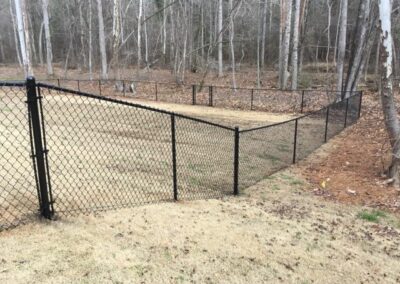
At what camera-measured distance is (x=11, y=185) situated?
4676 mm

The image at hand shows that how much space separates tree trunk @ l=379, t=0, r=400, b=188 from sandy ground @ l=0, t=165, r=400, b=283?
1655 mm

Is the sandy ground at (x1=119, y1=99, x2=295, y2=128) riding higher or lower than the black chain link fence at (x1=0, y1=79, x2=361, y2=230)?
lower

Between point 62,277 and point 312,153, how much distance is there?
22.9 feet

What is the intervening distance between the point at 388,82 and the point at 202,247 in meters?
4.71

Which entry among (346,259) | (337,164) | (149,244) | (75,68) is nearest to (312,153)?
(337,164)

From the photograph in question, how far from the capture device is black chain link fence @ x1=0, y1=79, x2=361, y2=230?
3783mm

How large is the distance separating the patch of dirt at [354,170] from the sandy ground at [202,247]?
79 cm

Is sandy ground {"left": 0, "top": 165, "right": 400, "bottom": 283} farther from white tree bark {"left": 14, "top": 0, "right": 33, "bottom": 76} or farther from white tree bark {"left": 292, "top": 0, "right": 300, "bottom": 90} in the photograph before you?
white tree bark {"left": 14, "top": 0, "right": 33, "bottom": 76}

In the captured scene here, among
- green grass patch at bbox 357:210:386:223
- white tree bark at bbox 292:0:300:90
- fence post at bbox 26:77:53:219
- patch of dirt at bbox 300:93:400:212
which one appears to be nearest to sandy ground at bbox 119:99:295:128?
patch of dirt at bbox 300:93:400:212

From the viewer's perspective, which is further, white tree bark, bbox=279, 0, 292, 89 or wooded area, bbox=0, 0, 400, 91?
wooded area, bbox=0, 0, 400, 91

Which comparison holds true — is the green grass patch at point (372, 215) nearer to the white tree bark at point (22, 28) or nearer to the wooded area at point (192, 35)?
the wooded area at point (192, 35)

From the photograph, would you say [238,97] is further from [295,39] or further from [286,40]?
[295,39]

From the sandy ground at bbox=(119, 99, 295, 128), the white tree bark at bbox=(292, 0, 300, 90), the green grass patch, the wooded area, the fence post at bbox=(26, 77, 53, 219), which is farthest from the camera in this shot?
the wooded area

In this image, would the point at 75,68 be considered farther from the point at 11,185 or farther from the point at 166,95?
the point at 11,185
